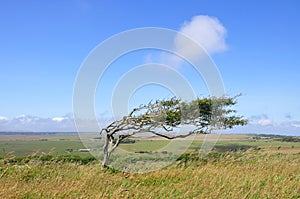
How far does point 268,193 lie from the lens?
6203 millimetres

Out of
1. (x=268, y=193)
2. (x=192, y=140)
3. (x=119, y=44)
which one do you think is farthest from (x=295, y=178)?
(x=119, y=44)

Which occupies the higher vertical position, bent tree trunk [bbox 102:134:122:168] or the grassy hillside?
bent tree trunk [bbox 102:134:122:168]

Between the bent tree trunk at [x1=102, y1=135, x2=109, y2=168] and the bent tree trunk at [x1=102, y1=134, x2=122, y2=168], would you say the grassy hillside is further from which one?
the bent tree trunk at [x1=102, y1=134, x2=122, y2=168]

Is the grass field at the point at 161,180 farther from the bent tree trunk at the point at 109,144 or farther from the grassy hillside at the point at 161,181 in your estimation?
the bent tree trunk at the point at 109,144

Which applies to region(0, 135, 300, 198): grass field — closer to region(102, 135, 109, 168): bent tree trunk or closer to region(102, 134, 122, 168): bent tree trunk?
region(102, 135, 109, 168): bent tree trunk

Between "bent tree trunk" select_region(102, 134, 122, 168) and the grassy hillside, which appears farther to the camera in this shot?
"bent tree trunk" select_region(102, 134, 122, 168)

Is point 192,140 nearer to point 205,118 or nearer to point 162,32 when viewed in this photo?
point 205,118

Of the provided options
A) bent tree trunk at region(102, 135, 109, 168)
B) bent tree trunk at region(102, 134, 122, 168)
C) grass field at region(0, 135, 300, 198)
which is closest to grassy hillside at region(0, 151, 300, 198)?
grass field at region(0, 135, 300, 198)

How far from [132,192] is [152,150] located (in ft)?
23.8

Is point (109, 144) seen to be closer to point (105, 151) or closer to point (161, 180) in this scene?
point (105, 151)

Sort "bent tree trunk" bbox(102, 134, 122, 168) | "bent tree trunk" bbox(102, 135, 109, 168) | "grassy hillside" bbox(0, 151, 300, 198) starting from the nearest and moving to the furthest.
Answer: "grassy hillside" bbox(0, 151, 300, 198), "bent tree trunk" bbox(102, 135, 109, 168), "bent tree trunk" bbox(102, 134, 122, 168)

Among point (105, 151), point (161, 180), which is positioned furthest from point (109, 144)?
point (161, 180)

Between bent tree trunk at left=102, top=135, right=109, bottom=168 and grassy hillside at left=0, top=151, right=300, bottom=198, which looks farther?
bent tree trunk at left=102, top=135, right=109, bottom=168

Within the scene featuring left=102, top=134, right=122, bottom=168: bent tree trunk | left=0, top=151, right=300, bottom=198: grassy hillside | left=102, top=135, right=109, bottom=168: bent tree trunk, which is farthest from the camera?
left=102, top=134, right=122, bottom=168: bent tree trunk
